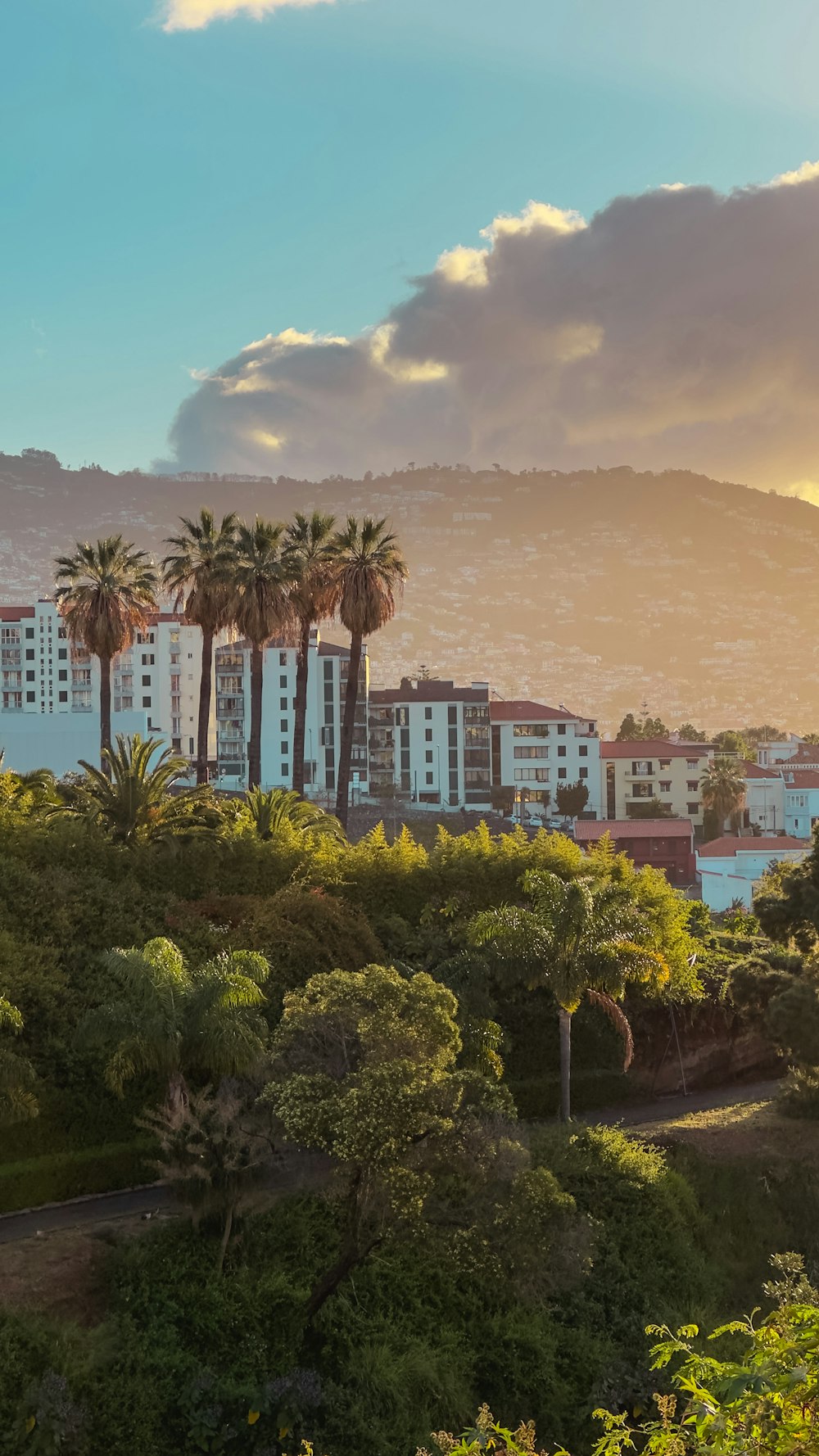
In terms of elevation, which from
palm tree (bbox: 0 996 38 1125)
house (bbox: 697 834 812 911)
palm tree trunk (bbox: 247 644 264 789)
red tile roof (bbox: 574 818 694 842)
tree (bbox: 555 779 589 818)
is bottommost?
house (bbox: 697 834 812 911)

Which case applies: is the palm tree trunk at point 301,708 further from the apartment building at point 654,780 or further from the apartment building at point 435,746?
the apartment building at point 654,780

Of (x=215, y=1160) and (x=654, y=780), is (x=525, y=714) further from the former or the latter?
(x=215, y=1160)

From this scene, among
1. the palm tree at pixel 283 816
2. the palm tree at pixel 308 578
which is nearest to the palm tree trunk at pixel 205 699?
the palm tree at pixel 308 578

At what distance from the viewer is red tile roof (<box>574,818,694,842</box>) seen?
79312mm

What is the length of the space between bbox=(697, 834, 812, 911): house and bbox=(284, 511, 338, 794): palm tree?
3789 centimetres

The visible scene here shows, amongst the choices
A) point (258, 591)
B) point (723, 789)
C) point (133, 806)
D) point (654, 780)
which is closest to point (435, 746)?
point (654, 780)

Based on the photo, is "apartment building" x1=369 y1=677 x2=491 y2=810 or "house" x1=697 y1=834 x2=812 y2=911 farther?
"apartment building" x1=369 y1=677 x2=491 y2=810

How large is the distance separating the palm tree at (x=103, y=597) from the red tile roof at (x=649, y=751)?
6707 cm

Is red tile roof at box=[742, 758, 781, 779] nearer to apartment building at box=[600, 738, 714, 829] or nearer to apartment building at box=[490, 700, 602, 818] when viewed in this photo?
apartment building at box=[600, 738, 714, 829]

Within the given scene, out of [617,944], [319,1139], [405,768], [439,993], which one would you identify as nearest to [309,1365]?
[319,1139]

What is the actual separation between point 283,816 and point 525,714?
79.4 metres

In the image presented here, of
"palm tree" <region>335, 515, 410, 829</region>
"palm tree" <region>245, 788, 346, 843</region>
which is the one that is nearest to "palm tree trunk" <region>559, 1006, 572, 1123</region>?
"palm tree" <region>245, 788, 346, 843</region>

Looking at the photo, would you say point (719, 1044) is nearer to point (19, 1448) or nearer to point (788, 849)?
point (19, 1448)

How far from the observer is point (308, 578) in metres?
40.8
